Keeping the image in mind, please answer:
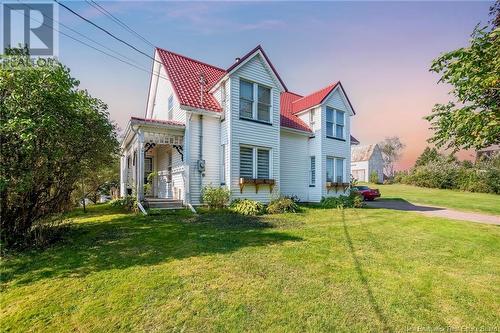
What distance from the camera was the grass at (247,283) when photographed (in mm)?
3299

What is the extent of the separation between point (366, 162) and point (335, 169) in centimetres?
3459

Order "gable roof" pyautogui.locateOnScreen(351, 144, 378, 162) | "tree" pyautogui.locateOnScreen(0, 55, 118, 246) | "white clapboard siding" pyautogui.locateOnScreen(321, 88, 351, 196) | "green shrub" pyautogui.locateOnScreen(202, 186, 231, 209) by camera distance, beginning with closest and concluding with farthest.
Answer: "tree" pyautogui.locateOnScreen(0, 55, 118, 246)
"green shrub" pyautogui.locateOnScreen(202, 186, 231, 209)
"white clapboard siding" pyautogui.locateOnScreen(321, 88, 351, 196)
"gable roof" pyautogui.locateOnScreen(351, 144, 378, 162)

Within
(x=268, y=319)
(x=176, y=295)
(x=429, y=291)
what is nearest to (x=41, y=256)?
(x=176, y=295)

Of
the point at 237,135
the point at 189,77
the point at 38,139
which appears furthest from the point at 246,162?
the point at 38,139

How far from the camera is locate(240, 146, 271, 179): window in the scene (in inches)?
495

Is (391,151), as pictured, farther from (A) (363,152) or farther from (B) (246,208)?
(B) (246,208)

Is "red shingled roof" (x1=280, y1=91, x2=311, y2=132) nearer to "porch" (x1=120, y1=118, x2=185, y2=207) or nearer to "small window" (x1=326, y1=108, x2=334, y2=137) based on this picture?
"small window" (x1=326, y1=108, x2=334, y2=137)

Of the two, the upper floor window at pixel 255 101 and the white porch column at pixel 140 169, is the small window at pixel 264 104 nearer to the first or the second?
the upper floor window at pixel 255 101

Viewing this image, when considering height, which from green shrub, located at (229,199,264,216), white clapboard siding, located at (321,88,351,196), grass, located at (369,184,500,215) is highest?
white clapboard siding, located at (321,88,351,196)

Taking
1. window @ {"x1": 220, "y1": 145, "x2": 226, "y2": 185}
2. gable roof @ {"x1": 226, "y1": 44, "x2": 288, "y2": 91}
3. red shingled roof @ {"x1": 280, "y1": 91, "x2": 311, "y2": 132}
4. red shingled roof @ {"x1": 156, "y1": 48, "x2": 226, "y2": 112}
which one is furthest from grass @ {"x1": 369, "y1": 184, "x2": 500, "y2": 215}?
red shingled roof @ {"x1": 156, "y1": 48, "x2": 226, "y2": 112}

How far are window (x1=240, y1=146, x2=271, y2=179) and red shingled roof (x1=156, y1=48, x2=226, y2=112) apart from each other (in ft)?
8.62

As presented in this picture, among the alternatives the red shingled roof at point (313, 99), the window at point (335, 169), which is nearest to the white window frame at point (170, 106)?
the red shingled roof at point (313, 99)

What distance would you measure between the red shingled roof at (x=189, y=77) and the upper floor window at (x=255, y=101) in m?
1.28

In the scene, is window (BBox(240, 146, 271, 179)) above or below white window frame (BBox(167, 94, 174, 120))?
below
